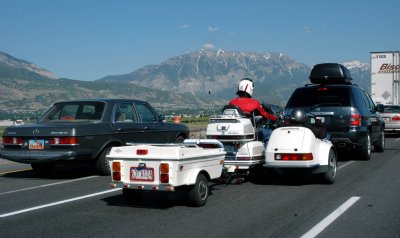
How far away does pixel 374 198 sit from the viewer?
7.71 meters

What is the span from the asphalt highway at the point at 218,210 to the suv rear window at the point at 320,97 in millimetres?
2667

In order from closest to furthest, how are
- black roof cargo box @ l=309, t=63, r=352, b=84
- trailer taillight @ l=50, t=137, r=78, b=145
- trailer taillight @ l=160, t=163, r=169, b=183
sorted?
1. trailer taillight @ l=160, t=163, r=169, b=183
2. trailer taillight @ l=50, t=137, r=78, b=145
3. black roof cargo box @ l=309, t=63, r=352, b=84

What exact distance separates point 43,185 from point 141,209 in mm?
3195

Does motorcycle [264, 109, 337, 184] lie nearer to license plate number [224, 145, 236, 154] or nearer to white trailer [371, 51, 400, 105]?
license plate number [224, 145, 236, 154]

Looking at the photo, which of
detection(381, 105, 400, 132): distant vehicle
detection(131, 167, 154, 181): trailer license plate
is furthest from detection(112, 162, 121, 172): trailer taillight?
detection(381, 105, 400, 132): distant vehicle

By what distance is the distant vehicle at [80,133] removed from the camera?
9.89 metres

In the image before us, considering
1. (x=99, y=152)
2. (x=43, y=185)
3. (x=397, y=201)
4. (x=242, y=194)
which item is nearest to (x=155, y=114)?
(x=99, y=152)

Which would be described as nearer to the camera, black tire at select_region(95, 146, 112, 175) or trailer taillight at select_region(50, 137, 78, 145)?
trailer taillight at select_region(50, 137, 78, 145)

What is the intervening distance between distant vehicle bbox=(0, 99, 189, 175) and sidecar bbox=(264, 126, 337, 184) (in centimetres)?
347

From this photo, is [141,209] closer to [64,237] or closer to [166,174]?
[166,174]

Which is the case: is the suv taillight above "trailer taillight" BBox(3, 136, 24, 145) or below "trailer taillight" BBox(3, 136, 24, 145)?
above

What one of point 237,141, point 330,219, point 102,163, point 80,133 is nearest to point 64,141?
point 80,133

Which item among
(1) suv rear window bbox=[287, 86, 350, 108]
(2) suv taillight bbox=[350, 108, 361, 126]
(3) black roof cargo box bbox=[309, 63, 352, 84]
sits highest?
(3) black roof cargo box bbox=[309, 63, 352, 84]

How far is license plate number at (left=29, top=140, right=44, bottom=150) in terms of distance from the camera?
9.98 meters
